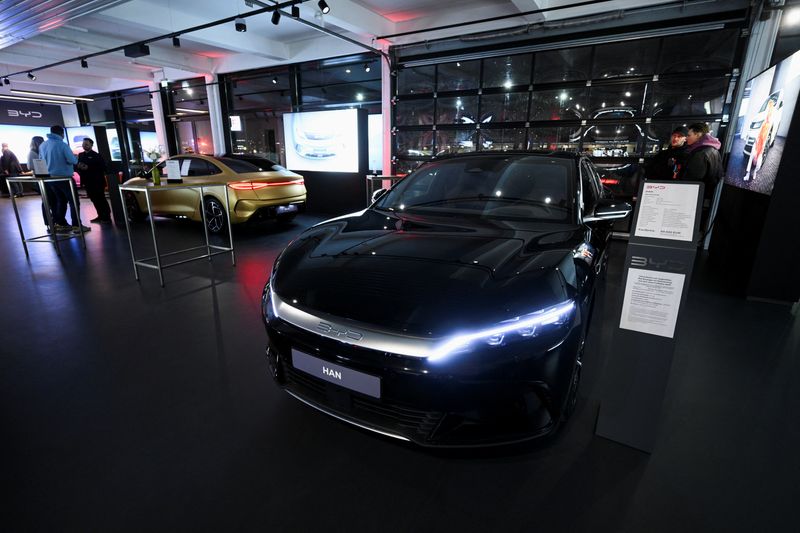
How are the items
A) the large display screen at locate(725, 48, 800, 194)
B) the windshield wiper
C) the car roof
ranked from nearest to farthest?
1. the windshield wiper
2. the car roof
3. the large display screen at locate(725, 48, 800, 194)

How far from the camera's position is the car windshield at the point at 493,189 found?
212 cm

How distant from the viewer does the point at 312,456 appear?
1599 millimetres

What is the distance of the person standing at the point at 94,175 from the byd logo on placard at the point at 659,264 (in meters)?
8.52

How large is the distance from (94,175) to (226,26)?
3750 mm

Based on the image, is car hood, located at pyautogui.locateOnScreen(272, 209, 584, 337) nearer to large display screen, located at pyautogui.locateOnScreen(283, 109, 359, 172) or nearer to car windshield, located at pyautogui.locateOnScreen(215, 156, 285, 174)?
car windshield, located at pyautogui.locateOnScreen(215, 156, 285, 174)

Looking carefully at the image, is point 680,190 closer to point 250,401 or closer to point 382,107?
point 250,401

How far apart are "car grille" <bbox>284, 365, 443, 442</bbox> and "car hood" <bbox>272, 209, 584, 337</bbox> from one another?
0.94 feet

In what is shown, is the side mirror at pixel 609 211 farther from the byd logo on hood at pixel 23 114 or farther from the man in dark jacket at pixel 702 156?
the byd logo on hood at pixel 23 114

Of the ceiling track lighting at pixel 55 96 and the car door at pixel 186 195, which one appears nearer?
the car door at pixel 186 195

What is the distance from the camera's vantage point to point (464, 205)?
7.40ft

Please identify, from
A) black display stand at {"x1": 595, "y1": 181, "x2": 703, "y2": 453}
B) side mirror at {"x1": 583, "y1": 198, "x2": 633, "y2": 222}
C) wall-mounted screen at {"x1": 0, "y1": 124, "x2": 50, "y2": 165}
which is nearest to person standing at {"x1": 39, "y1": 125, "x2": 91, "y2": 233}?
side mirror at {"x1": 583, "y1": 198, "x2": 633, "y2": 222}

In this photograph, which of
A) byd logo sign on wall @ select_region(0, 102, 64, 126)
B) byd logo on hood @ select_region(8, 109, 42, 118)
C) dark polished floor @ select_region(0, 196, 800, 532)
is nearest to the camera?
dark polished floor @ select_region(0, 196, 800, 532)

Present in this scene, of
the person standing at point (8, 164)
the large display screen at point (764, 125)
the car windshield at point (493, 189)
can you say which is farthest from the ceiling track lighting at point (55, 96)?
the large display screen at point (764, 125)

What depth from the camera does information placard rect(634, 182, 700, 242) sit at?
1.36 meters
